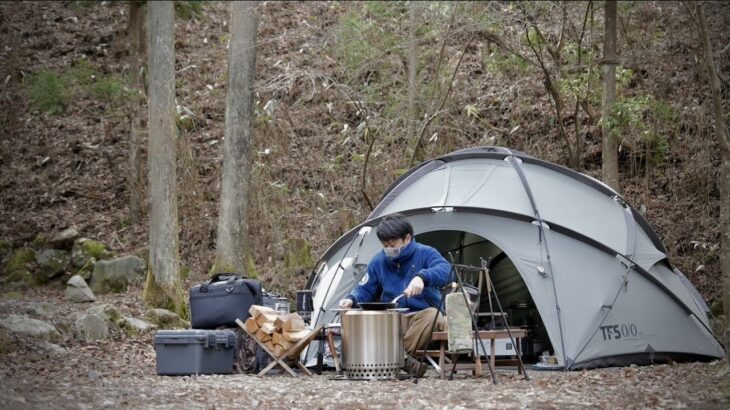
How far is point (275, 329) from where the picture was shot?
7.20 meters

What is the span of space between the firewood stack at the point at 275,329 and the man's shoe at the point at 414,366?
2.89 feet

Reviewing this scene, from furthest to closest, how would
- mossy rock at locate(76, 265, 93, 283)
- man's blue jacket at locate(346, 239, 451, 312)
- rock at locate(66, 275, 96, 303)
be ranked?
mossy rock at locate(76, 265, 93, 283)
rock at locate(66, 275, 96, 303)
man's blue jacket at locate(346, 239, 451, 312)

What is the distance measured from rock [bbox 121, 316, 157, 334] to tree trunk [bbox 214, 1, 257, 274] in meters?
2.02

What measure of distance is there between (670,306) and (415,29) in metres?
6.62

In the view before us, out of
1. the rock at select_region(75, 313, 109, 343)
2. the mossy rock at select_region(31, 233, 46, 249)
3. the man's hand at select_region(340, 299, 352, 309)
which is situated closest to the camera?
the man's hand at select_region(340, 299, 352, 309)

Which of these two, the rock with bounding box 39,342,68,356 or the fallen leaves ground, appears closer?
the fallen leaves ground

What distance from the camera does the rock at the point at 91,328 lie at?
899cm

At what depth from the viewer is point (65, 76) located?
47.2 feet

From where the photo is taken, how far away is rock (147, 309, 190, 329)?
10.4m

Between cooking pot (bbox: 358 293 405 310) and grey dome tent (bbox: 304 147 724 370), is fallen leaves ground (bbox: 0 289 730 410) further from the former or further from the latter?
cooking pot (bbox: 358 293 405 310)

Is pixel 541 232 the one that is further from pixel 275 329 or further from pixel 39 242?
pixel 39 242

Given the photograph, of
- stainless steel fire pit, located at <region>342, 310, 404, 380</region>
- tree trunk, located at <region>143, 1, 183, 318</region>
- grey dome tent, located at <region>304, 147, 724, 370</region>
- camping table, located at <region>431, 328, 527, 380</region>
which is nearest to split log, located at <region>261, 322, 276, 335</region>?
stainless steel fire pit, located at <region>342, 310, 404, 380</region>

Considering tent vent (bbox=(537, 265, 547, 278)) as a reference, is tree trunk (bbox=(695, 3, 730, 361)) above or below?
above

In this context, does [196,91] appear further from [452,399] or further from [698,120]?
[452,399]
